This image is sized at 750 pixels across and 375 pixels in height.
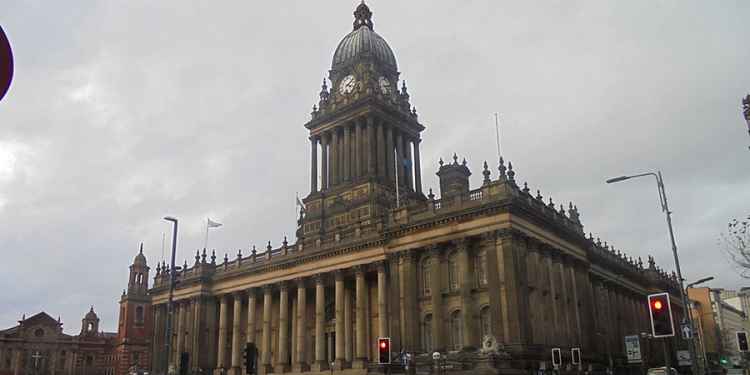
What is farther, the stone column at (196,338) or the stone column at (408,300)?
the stone column at (196,338)

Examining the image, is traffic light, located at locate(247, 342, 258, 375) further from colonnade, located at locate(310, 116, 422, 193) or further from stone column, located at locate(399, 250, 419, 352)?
colonnade, located at locate(310, 116, 422, 193)

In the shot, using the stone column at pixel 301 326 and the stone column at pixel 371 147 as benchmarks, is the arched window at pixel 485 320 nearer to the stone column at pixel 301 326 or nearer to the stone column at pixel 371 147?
the stone column at pixel 301 326

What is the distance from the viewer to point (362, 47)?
88.5 metres

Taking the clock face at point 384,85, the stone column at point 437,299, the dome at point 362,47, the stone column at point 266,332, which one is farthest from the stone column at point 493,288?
the dome at point 362,47

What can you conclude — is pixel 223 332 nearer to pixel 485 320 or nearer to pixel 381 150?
pixel 381 150

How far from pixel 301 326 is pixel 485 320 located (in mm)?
22969

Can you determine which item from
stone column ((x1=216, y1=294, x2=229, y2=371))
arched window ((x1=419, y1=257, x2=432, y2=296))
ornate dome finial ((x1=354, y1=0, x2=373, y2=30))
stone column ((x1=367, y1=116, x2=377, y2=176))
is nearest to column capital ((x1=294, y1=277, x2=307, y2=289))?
stone column ((x1=216, y1=294, x2=229, y2=371))

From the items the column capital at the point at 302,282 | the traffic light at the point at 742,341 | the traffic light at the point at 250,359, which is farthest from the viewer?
the column capital at the point at 302,282

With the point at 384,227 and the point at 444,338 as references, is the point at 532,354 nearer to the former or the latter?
the point at 444,338

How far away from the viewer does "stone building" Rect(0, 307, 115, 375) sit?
111 meters

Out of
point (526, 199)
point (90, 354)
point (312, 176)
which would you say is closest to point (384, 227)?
point (526, 199)

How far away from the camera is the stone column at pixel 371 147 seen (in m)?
79.3

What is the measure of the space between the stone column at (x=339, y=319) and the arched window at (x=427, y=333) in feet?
33.4

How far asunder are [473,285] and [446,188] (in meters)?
22.1
